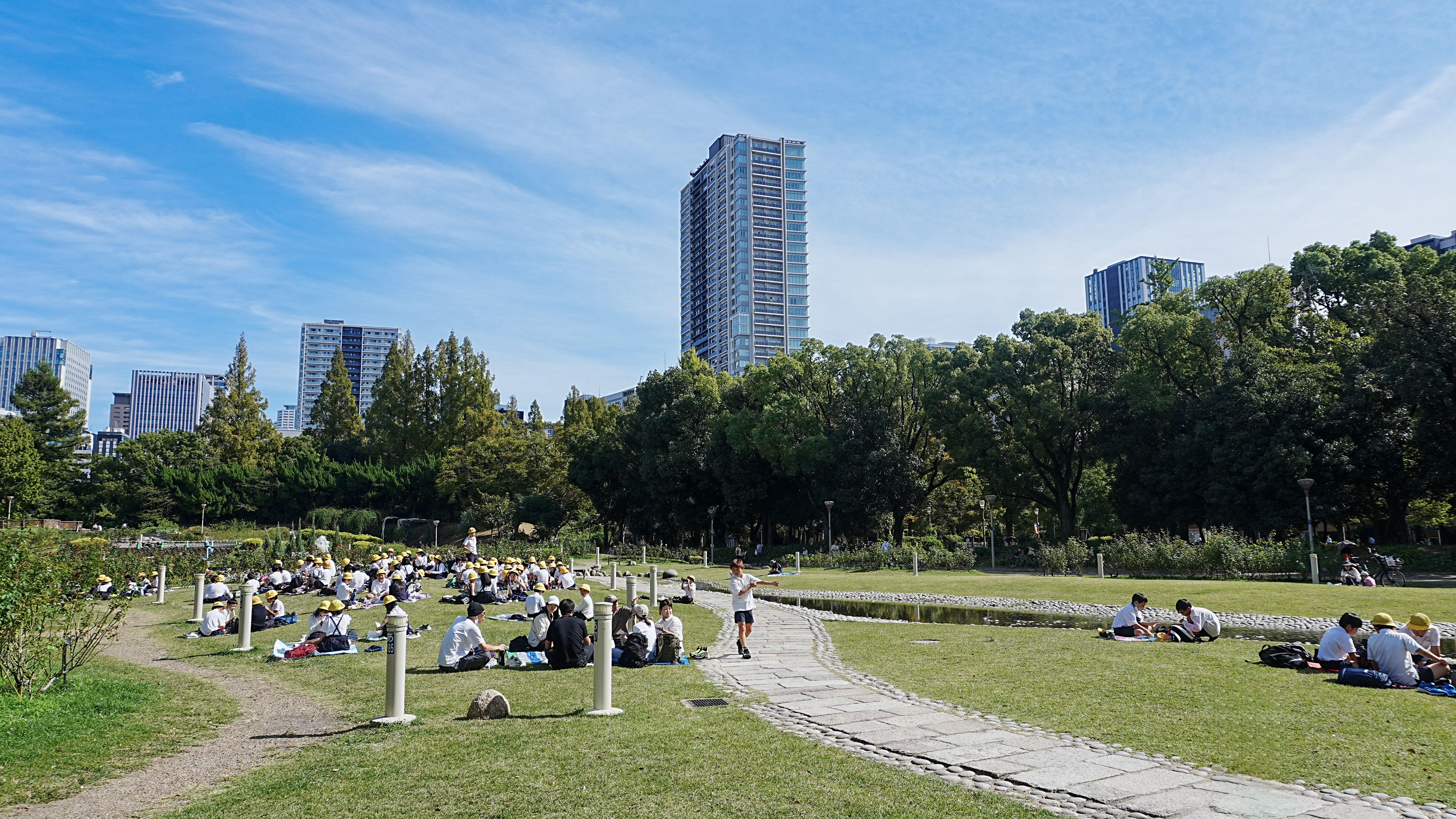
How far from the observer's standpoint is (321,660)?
12.2 meters

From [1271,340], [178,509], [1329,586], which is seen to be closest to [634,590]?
[1329,586]

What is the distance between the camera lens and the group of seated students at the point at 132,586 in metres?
20.3

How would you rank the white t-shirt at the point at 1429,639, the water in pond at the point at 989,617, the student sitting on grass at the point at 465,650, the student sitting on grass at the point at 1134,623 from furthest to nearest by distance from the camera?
the water in pond at the point at 989,617 < the student sitting on grass at the point at 1134,623 < the student sitting on grass at the point at 465,650 < the white t-shirt at the point at 1429,639

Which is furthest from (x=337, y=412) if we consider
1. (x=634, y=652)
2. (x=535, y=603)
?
(x=634, y=652)

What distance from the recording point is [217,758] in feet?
22.6

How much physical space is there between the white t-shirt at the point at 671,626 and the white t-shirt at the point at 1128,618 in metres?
7.46

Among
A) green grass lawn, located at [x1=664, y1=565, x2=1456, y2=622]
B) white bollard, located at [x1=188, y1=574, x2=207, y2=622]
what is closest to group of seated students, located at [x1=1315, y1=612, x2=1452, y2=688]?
green grass lawn, located at [x1=664, y1=565, x2=1456, y2=622]

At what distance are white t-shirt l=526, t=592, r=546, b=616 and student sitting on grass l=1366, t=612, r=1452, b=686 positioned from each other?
11.9 meters

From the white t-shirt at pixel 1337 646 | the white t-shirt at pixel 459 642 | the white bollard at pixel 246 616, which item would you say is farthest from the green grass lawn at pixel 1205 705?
the white bollard at pixel 246 616

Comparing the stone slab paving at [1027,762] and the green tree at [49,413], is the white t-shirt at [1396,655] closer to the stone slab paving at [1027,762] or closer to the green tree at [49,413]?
the stone slab paving at [1027,762]

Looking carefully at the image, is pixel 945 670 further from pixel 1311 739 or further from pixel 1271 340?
pixel 1271 340

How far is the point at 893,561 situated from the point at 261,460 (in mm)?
55185

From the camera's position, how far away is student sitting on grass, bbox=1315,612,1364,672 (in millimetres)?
9914

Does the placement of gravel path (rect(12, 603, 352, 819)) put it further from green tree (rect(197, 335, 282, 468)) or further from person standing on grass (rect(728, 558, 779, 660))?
green tree (rect(197, 335, 282, 468))
